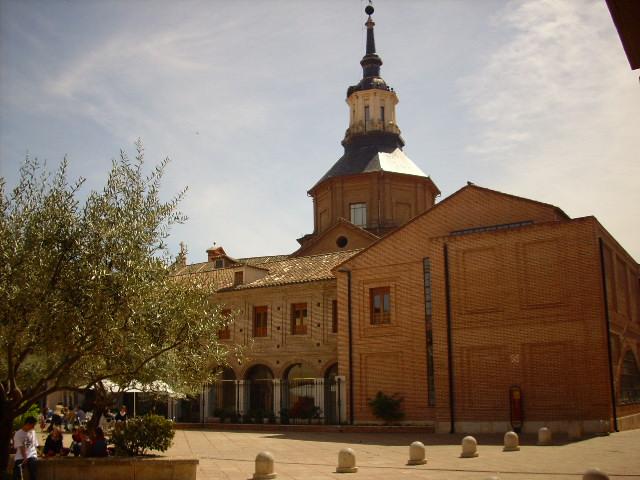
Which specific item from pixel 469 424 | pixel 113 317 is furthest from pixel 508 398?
pixel 113 317

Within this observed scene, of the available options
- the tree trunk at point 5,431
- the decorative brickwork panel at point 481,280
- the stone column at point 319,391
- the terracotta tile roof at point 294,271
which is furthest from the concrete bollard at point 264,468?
the terracotta tile roof at point 294,271

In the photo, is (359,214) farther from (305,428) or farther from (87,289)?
(87,289)

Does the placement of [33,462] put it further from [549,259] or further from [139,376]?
[549,259]

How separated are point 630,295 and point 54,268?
77.0ft

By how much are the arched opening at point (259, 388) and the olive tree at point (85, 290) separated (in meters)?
20.1

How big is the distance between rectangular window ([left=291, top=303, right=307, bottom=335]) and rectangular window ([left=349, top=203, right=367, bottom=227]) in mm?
10552

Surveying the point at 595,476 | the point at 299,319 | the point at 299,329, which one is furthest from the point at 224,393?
the point at 595,476

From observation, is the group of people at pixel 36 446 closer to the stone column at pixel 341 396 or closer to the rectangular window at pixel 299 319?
the stone column at pixel 341 396

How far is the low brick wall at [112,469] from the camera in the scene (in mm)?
13094

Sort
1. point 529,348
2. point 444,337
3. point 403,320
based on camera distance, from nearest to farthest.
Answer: point 529,348, point 444,337, point 403,320

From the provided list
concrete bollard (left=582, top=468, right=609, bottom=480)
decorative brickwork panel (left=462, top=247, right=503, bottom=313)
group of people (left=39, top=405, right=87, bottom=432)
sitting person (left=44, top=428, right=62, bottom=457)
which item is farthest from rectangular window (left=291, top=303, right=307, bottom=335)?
concrete bollard (left=582, top=468, right=609, bottom=480)

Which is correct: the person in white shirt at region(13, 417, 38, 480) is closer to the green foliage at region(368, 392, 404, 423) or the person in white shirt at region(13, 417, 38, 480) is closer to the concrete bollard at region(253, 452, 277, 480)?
the concrete bollard at region(253, 452, 277, 480)

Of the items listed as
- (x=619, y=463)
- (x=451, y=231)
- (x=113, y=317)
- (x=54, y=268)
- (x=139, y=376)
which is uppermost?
(x=451, y=231)

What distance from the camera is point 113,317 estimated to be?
40.0 feet
